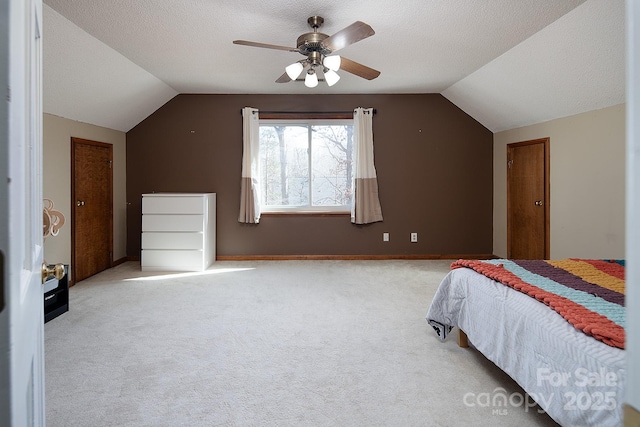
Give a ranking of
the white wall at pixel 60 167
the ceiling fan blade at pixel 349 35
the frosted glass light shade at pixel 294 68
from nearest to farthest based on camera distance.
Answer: the ceiling fan blade at pixel 349 35
the frosted glass light shade at pixel 294 68
the white wall at pixel 60 167

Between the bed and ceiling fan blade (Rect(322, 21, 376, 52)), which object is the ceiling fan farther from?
the bed

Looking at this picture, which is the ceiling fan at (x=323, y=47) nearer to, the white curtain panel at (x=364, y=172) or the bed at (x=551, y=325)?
the bed at (x=551, y=325)

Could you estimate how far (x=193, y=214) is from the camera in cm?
483

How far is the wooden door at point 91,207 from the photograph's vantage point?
438 centimetres

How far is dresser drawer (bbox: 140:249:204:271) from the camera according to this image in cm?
484

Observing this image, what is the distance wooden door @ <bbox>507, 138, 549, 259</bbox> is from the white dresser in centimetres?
400

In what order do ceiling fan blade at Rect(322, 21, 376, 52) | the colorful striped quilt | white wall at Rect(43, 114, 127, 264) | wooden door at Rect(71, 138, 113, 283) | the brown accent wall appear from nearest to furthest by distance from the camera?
the colorful striped quilt < ceiling fan blade at Rect(322, 21, 376, 52) < white wall at Rect(43, 114, 127, 264) < wooden door at Rect(71, 138, 113, 283) < the brown accent wall

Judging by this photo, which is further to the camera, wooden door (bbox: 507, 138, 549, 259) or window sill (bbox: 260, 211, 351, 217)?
window sill (bbox: 260, 211, 351, 217)

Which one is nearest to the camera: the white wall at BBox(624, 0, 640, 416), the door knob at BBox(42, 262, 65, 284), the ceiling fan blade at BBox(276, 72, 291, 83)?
A: the white wall at BBox(624, 0, 640, 416)

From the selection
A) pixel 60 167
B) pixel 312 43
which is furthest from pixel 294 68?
pixel 60 167

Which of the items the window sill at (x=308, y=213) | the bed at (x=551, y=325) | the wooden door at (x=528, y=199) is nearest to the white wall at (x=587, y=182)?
the wooden door at (x=528, y=199)

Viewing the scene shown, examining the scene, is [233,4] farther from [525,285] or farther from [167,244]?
[167,244]

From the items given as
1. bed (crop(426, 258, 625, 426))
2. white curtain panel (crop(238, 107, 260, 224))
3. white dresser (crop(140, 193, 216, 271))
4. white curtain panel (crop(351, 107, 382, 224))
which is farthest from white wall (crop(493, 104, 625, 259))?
white dresser (crop(140, 193, 216, 271))

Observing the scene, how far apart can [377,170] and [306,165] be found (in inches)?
39.7
